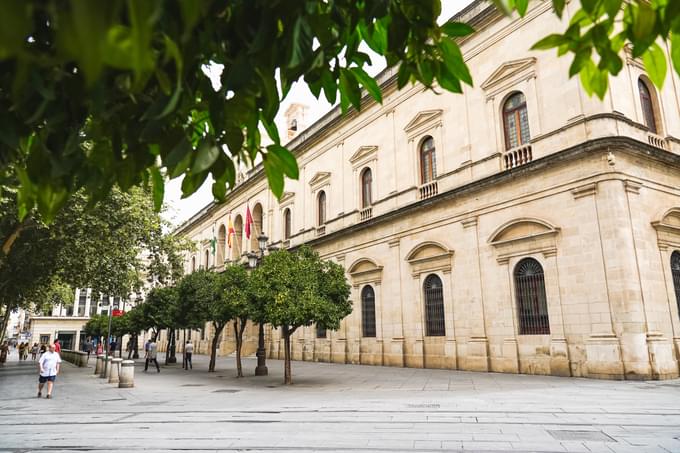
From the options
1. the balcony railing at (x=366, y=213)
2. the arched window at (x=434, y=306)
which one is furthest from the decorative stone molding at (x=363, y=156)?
the arched window at (x=434, y=306)

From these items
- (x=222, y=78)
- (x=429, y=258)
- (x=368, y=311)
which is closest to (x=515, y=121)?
(x=429, y=258)

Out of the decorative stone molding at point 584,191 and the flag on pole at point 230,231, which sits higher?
the flag on pole at point 230,231

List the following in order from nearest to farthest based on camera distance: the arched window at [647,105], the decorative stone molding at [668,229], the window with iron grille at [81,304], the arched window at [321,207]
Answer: the decorative stone molding at [668,229]
the arched window at [647,105]
the arched window at [321,207]
the window with iron grille at [81,304]

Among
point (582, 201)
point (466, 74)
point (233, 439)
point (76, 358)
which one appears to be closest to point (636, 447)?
point (233, 439)

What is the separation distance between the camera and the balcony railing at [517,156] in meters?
17.3

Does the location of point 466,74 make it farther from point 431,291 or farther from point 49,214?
point 431,291

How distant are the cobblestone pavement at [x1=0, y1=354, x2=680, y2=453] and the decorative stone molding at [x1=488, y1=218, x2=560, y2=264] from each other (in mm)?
4049

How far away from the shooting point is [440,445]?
691 cm

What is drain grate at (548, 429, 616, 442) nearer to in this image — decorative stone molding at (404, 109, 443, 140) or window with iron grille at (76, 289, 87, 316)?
decorative stone molding at (404, 109, 443, 140)

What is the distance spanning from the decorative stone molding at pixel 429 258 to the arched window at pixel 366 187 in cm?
492

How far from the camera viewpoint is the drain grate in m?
7.19

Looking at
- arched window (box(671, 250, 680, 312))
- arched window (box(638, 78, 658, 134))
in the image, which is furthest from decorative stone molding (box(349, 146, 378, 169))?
arched window (box(671, 250, 680, 312))

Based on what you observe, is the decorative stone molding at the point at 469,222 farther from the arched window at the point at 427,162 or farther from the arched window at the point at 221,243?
the arched window at the point at 221,243

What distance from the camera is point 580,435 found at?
7.41 meters
